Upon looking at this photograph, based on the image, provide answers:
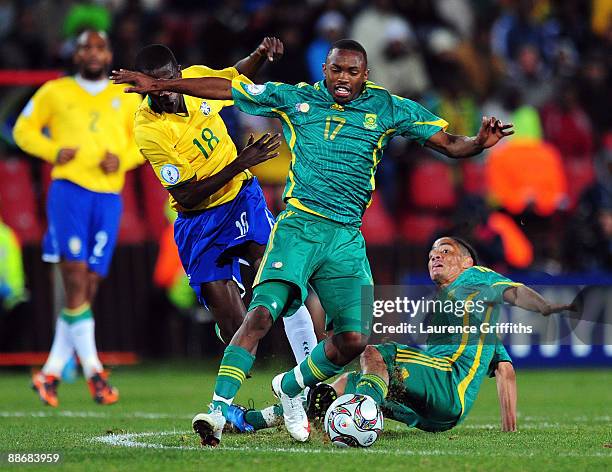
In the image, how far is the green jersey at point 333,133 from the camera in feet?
24.3

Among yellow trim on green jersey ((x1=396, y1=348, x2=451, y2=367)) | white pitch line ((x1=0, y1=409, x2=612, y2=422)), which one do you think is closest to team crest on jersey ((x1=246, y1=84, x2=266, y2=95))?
yellow trim on green jersey ((x1=396, y1=348, x2=451, y2=367))

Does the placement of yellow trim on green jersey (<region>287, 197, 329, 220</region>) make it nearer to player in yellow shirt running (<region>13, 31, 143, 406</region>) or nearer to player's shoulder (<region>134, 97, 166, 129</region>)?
player's shoulder (<region>134, 97, 166, 129</region>)

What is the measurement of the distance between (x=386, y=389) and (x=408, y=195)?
8358 mm

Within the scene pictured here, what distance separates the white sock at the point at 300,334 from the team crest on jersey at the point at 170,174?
113 cm

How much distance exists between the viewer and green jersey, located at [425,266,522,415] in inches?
316

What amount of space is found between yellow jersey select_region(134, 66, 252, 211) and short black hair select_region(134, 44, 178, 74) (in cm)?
17

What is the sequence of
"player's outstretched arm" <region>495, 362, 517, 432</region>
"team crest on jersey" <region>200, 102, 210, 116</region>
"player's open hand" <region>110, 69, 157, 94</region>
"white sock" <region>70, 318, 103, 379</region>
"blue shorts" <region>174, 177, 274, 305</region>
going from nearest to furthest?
"player's open hand" <region>110, 69, 157, 94</region> → "player's outstretched arm" <region>495, 362, 517, 432</region> → "blue shorts" <region>174, 177, 274, 305</region> → "team crest on jersey" <region>200, 102, 210, 116</region> → "white sock" <region>70, 318, 103, 379</region>

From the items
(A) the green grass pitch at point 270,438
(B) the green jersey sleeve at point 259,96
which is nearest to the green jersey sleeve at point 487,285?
(A) the green grass pitch at point 270,438

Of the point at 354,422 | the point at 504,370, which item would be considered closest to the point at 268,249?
the point at 354,422

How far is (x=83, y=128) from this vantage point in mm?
11062

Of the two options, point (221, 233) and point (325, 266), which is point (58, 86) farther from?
point (325, 266)

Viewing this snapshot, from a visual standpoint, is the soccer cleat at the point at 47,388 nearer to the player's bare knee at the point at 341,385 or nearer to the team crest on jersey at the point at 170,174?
the team crest on jersey at the point at 170,174

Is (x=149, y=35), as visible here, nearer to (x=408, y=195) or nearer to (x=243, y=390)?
(x=408, y=195)

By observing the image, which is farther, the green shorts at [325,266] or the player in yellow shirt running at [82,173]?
the player in yellow shirt running at [82,173]
